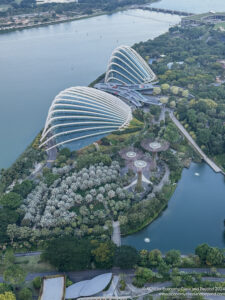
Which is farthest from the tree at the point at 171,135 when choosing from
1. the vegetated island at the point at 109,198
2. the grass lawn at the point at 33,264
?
the grass lawn at the point at 33,264

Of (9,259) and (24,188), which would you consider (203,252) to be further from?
(24,188)

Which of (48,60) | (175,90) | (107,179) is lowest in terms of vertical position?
(107,179)

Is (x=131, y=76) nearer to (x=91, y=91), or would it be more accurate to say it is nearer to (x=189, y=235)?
(x=91, y=91)

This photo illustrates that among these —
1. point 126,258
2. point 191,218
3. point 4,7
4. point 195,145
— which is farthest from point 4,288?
point 4,7

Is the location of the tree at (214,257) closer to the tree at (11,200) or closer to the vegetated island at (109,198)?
the vegetated island at (109,198)


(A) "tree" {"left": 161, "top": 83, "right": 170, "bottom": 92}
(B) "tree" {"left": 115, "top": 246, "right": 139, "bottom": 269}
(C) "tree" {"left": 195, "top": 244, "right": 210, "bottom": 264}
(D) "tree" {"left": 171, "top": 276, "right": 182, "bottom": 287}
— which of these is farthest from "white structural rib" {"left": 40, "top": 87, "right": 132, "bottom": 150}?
(D) "tree" {"left": 171, "top": 276, "right": 182, "bottom": 287}

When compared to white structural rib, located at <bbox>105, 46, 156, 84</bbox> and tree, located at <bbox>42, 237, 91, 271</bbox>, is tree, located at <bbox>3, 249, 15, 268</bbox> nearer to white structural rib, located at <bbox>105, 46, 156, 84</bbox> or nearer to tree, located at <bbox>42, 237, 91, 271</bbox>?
tree, located at <bbox>42, 237, 91, 271</bbox>
